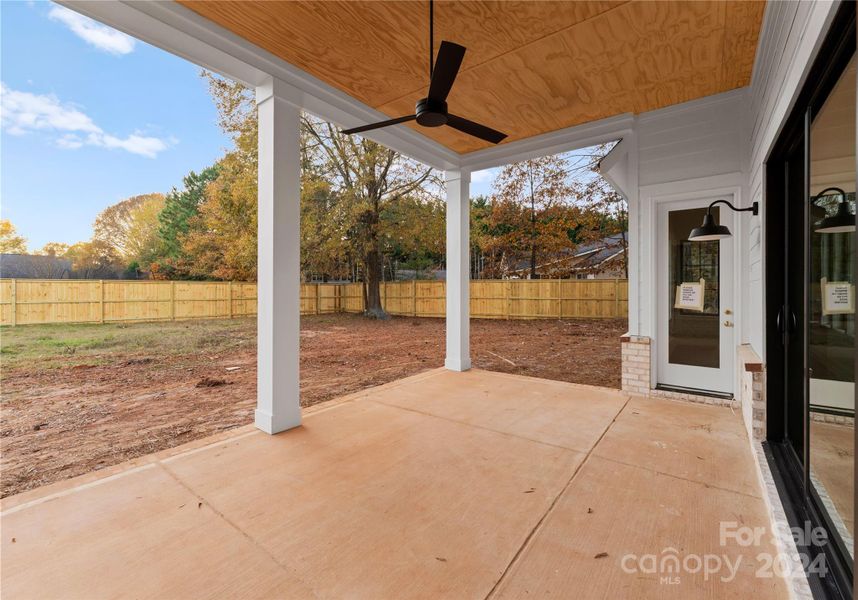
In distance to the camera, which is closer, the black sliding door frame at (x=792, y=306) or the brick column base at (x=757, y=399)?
the black sliding door frame at (x=792, y=306)

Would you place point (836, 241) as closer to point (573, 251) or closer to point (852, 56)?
point (852, 56)

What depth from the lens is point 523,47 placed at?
8.97 feet

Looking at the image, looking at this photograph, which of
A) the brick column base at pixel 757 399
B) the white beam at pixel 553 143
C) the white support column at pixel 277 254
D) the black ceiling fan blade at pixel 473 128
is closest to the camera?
the brick column base at pixel 757 399

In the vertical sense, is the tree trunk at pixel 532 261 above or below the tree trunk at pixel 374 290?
above

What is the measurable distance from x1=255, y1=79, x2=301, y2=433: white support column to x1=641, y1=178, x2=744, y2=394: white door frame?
3.61 m

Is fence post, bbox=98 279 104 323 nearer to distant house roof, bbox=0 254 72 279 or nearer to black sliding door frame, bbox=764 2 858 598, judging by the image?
distant house roof, bbox=0 254 72 279

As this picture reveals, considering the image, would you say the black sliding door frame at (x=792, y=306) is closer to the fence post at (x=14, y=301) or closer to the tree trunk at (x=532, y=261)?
the tree trunk at (x=532, y=261)

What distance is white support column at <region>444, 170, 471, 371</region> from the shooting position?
5242 millimetres

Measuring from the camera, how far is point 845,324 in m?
1.61

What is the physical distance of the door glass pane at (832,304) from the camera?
1483 mm

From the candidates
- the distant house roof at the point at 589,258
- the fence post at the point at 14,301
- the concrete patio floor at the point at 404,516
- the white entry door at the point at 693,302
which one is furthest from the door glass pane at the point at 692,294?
the fence post at the point at 14,301

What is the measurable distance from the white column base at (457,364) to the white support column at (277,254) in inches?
103

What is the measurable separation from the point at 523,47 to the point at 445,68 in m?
1.06

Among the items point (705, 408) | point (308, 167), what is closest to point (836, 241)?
point (705, 408)
